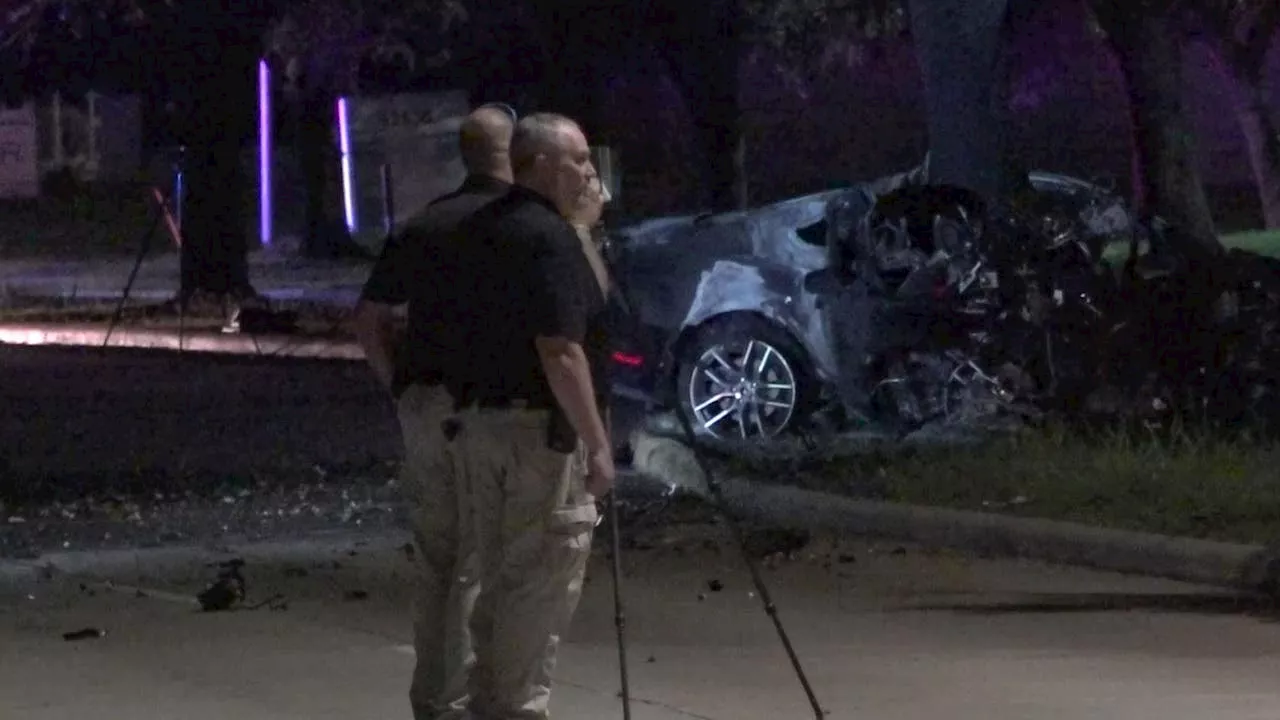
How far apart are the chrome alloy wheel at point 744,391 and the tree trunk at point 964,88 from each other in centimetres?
218

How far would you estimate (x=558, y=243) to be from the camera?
6.04 m

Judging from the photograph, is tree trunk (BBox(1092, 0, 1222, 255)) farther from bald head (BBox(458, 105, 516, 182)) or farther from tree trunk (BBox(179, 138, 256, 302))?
bald head (BBox(458, 105, 516, 182))

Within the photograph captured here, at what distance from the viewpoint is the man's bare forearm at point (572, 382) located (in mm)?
5922

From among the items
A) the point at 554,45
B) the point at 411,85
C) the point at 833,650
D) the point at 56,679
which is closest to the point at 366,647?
the point at 56,679

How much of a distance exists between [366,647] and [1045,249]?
218 inches

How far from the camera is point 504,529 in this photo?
6.13 m

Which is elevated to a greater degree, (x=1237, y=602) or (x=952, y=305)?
(x=952, y=305)

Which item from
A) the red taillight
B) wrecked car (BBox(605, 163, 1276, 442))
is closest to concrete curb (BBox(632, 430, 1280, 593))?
wrecked car (BBox(605, 163, 1276, 442))

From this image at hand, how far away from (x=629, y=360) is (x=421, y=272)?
7.89 metres

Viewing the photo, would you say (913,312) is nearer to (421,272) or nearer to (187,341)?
(421,272)

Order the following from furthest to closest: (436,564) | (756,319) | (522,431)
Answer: (756,319), (436,564), (522,431)

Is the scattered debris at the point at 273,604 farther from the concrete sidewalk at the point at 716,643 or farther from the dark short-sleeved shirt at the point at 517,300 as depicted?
the dark short-sleeved shirt at the point at 517,300

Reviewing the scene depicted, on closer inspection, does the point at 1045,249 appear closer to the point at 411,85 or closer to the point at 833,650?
the point at 833,650

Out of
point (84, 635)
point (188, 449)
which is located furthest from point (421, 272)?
point (188, 449)
